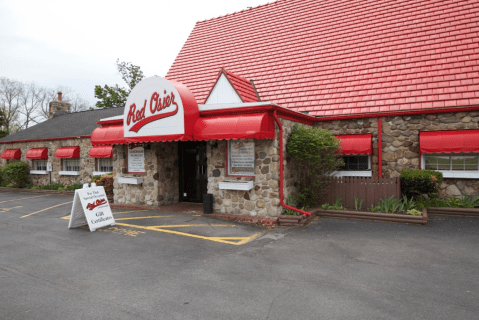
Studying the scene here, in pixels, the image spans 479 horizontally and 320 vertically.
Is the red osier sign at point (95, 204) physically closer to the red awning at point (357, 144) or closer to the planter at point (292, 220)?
the planter at point (292, 220)

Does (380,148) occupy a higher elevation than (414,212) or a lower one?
higher

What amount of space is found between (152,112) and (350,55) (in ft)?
27.2

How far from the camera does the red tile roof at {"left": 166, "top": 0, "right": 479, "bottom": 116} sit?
34.4 feet

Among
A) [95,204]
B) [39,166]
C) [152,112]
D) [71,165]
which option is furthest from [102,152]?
[95,204]

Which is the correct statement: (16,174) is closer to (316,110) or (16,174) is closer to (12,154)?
(12,154)

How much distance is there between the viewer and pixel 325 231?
7855 millimetres

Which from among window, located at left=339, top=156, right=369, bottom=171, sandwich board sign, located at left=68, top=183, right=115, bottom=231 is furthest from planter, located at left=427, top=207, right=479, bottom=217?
sandwich board sign, located at left=68, top=183, right=115, bottom=231

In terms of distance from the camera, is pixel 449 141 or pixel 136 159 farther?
pixel 136 159

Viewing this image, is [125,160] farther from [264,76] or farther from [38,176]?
[38,176]

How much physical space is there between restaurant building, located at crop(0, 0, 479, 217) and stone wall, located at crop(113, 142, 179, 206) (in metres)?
0.04

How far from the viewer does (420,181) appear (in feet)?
29.7

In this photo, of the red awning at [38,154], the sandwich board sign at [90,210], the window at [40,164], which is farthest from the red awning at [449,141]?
the window at [40,164]

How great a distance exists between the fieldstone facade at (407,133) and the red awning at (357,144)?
0.79 feet

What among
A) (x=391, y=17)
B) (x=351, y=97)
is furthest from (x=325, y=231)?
(x=391, y=17)
